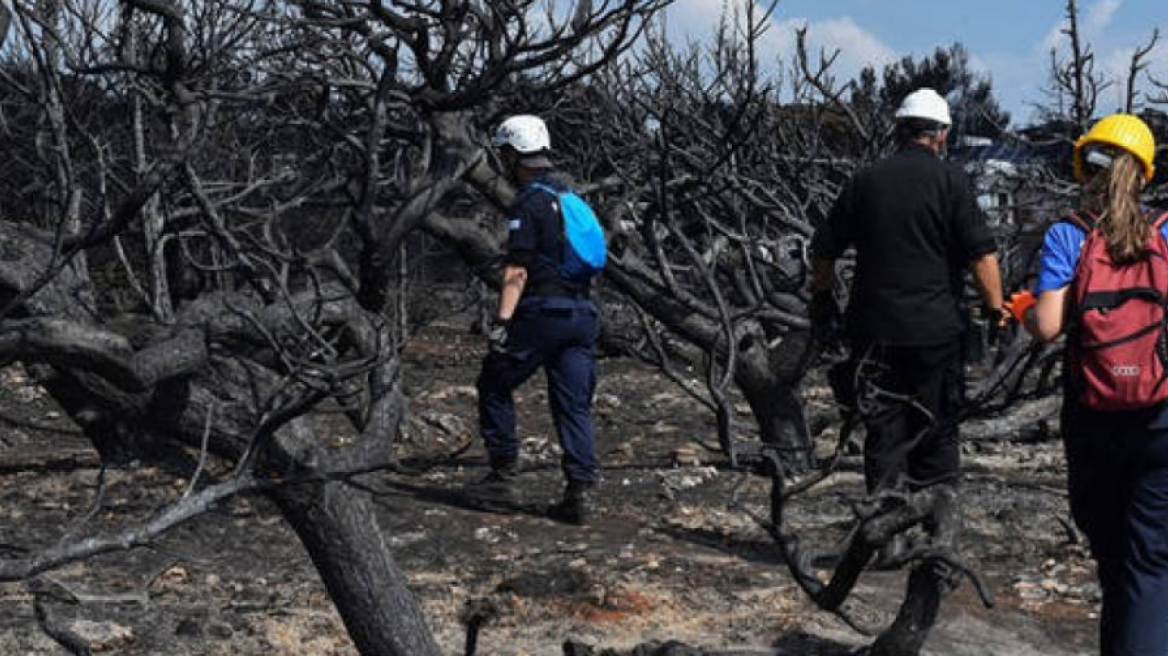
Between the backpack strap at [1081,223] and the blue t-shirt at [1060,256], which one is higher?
the backpack strap at [1081,223]

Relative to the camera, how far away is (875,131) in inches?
407

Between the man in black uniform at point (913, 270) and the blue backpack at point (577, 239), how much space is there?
5.73ft

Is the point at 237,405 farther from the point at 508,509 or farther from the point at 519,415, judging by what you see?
the point at 519,415

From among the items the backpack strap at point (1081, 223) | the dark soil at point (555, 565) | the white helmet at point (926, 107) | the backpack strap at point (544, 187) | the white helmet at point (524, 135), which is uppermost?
the white helmet at point (524, 135)

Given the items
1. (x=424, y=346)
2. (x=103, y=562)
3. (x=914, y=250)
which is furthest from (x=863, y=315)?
(x=424, y=346)

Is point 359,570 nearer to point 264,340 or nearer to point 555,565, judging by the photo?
point 264,340

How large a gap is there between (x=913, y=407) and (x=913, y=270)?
462 mm

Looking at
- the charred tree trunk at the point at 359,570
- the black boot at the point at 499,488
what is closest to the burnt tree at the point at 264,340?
the charred tree trunk at the point at 359,570

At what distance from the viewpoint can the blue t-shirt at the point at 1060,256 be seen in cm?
452

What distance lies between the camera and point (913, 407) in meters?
5.88

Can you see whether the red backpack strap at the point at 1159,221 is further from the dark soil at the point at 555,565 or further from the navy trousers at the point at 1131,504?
the dark soil at the point at 555,565

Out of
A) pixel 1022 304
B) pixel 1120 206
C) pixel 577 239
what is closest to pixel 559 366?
pixel 577 239

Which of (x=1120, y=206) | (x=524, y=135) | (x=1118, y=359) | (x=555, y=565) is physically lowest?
(x=555, y=565)

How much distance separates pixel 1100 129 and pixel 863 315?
1436mm
